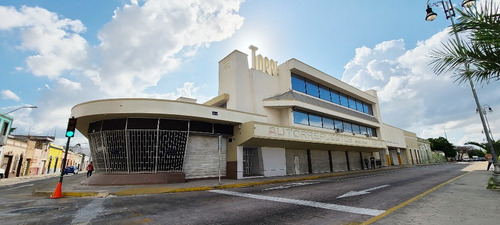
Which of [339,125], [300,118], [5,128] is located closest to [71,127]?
[300,118]

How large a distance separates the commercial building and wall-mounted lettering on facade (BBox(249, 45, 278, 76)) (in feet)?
0.38

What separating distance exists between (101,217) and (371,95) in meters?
39.6

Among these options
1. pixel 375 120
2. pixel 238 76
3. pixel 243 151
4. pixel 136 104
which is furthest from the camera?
pixel 375 120

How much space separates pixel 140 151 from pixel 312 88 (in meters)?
20.1

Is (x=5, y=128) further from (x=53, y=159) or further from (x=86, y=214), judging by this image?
(x=86, y=214)

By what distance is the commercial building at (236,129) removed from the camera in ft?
46.8

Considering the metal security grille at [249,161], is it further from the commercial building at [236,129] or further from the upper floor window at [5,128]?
the upper floor window at [5,128]

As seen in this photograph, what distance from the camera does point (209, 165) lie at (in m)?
16.8

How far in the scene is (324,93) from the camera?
28.4 metres

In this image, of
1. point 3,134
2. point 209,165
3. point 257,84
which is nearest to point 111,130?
point 209,165

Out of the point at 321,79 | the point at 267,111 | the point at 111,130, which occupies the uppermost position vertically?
the point at 321,79

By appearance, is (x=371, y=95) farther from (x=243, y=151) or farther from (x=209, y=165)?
(x=209, y=165)

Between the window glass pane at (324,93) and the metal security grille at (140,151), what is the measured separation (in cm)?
1913

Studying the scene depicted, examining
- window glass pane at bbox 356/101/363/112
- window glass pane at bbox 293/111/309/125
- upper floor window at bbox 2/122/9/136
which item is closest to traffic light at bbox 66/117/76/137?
window glass pane at bbox 293/111/309/125
